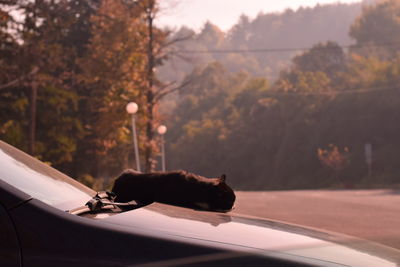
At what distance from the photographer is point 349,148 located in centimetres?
6912

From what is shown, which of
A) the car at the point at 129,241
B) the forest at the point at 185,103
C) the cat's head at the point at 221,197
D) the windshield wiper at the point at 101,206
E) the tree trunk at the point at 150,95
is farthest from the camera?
the tree trunk at the point at 150,95

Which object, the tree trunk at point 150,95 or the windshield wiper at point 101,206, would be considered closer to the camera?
the windshield wiper at point 101,206

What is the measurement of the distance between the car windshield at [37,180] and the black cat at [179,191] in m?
0.19

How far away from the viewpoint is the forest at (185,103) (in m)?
33.9

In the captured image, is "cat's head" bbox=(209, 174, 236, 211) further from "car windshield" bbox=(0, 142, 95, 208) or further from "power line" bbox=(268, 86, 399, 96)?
"power line" bbox=(268, 86, 399, 96)

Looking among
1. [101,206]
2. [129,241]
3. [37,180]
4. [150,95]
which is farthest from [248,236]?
[150,95]

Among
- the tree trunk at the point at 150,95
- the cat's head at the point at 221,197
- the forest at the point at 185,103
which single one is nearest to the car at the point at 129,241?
the cat's head at the point at 221,197

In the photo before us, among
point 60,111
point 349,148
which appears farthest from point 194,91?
point 60,111

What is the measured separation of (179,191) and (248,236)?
0.69 m

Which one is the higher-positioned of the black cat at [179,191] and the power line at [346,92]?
the power line at [346,92]

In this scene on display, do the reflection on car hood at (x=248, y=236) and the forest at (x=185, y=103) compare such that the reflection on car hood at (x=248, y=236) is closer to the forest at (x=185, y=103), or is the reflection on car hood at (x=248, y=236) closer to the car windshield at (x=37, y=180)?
the car windshield at (x=37, y=180)

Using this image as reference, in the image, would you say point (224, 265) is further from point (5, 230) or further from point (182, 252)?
point (5, 230)

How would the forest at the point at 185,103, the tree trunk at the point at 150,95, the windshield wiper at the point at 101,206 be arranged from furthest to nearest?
the tree trunk at the point at 150,95
the forest at the point at 185,103
the windshield wiper at the point at 101,206

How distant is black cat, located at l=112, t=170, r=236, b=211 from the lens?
2.95 meters
